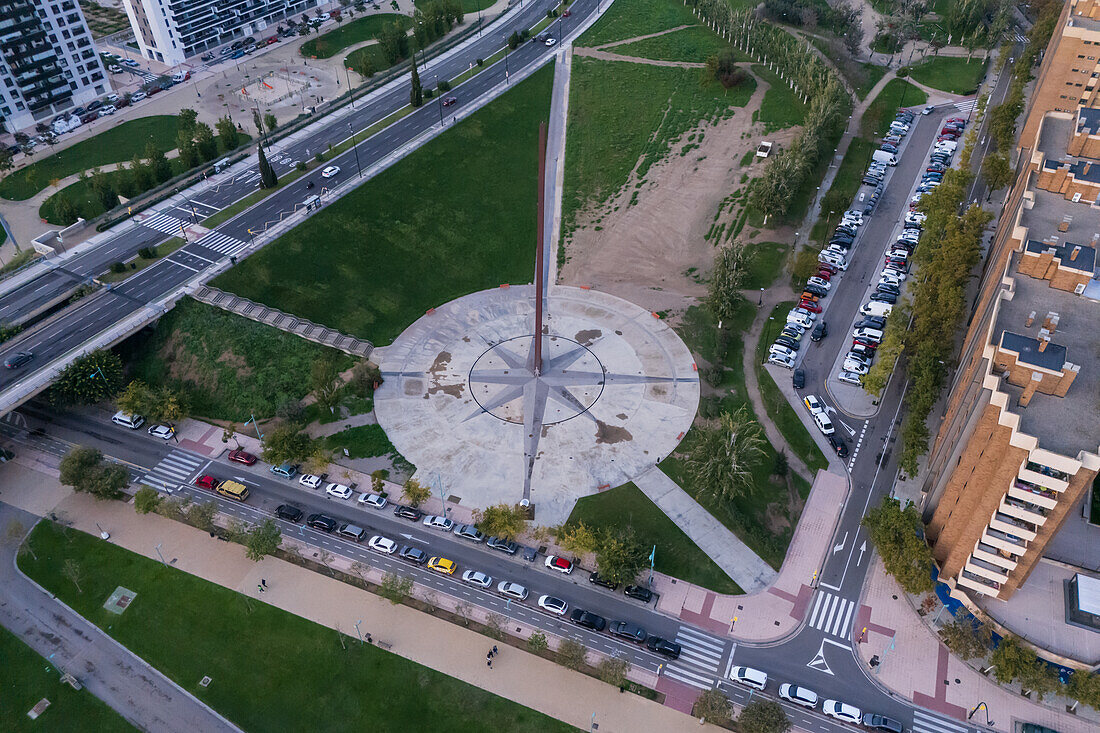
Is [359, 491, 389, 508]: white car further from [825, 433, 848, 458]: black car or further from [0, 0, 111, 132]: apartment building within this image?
[0, 0, 111, 132]: apartment building

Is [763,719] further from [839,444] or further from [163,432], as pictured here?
[163,432]

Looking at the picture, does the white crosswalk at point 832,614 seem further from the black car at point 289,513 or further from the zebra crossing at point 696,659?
the black car at point 289,513

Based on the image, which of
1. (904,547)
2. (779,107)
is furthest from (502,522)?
(779,107)

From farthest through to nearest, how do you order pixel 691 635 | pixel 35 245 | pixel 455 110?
pixel 455 110 < pixel 35 245 < pixel 691 635

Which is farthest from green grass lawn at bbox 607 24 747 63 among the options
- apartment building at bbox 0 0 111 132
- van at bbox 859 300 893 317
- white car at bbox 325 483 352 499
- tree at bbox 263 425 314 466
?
white car at bbox 325 483 352 499

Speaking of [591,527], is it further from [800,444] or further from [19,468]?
[19,468]

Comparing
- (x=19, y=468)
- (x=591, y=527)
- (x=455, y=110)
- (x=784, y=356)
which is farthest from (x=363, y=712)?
(x=455, y=110)
